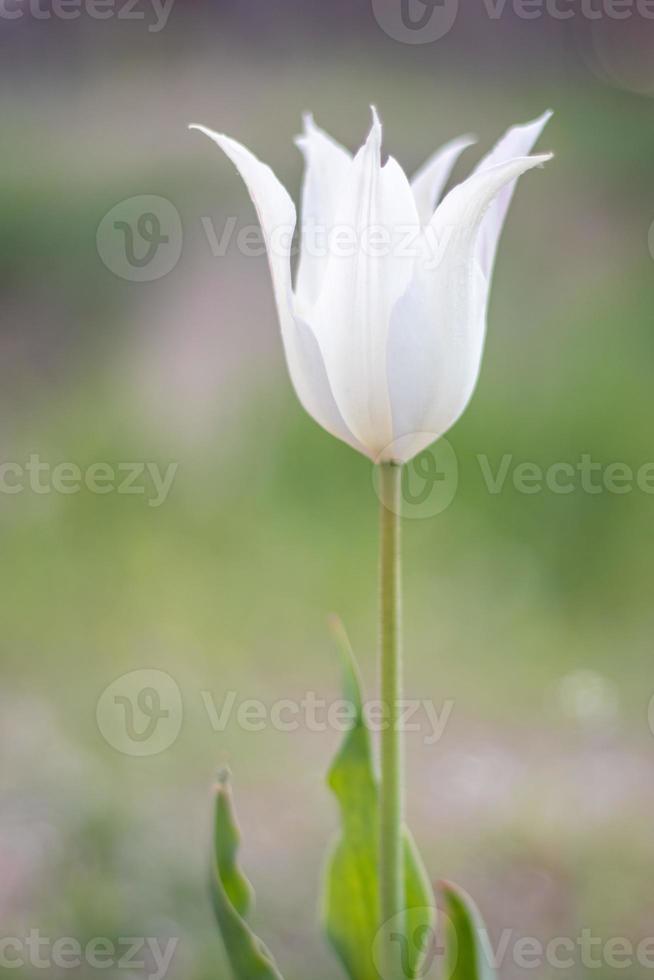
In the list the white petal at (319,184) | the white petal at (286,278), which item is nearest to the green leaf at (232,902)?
the white petal at (286,278)

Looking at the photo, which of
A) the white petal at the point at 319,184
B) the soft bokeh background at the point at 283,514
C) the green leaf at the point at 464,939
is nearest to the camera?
the green leaf at the point at 464,939

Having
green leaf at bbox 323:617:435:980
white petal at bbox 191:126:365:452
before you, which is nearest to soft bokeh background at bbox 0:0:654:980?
green leaf at bbox 323:617:435:980

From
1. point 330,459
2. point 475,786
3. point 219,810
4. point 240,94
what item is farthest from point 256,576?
point 240,94

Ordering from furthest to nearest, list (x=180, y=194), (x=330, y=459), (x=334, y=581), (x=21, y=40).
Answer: (x=21, y=40)
(x=180, y=194)
(x=330, y=459)
(x=334, y=581)

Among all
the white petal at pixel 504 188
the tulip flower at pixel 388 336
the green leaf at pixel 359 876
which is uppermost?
the white petal at pixel 504 188

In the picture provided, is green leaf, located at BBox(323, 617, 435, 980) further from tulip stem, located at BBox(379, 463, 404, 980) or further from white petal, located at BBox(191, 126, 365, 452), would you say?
white petal, located at BBox(191, 126, 365, 452)

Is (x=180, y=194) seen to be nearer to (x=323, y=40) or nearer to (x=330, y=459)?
(x=323, y=40)

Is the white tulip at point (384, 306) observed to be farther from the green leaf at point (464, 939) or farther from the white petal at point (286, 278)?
the green leaf at point (464, 939)
